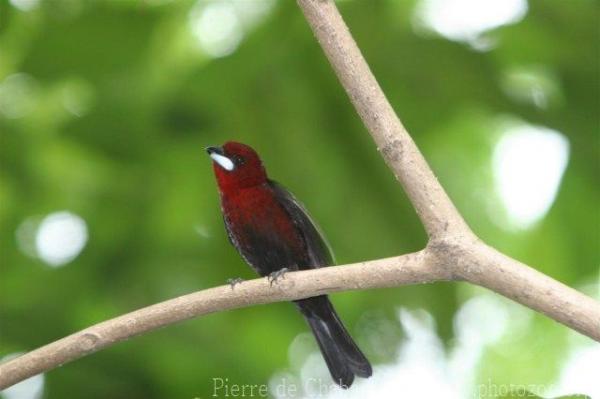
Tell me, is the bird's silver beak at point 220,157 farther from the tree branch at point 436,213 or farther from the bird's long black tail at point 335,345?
the tree branch at point 436,213

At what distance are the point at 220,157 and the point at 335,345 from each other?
83 centimetres

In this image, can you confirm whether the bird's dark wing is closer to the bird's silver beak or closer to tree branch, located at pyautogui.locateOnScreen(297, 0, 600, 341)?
the bird's silver beak

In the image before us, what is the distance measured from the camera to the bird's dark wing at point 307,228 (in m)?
3.67

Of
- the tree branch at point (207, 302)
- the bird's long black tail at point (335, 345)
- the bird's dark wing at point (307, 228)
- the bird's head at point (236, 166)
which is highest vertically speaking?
the bird's head at point (236, 166)

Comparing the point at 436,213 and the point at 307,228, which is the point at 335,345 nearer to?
the point at 307,228

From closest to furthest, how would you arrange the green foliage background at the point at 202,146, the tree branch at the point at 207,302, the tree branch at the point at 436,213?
the tree branch at the point at 436,213
the tree branch at the point at 207,302
the green foliage background at the point at 202,146

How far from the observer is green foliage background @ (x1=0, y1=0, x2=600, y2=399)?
3.41 m

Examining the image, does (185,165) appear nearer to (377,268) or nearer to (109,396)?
(109,396)

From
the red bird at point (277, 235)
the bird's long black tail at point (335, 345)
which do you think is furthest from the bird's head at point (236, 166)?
the bird's long black tail at point (335, 345)

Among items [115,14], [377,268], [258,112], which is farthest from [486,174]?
[377,268]

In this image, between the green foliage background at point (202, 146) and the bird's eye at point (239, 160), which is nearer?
the green foliage background at point (202, 146)

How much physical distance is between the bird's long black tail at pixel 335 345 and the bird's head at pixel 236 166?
51cm

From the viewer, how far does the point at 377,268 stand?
2193 millimetres

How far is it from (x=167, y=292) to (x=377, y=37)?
3.66ft
